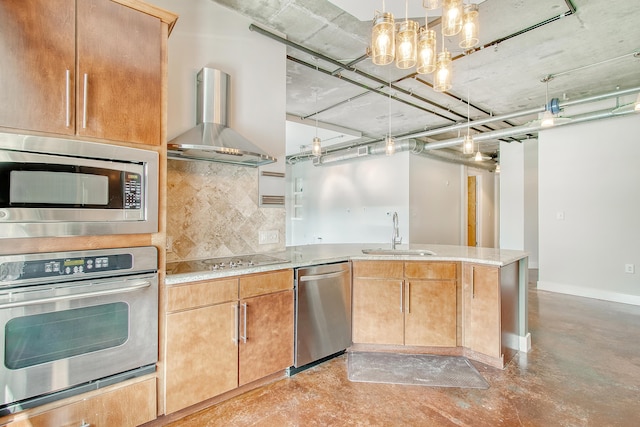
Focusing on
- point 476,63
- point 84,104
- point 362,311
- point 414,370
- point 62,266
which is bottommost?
point 414,370

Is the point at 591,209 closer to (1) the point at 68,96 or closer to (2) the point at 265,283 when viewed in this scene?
(2) the point at 265,283

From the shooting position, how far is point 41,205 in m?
1.44

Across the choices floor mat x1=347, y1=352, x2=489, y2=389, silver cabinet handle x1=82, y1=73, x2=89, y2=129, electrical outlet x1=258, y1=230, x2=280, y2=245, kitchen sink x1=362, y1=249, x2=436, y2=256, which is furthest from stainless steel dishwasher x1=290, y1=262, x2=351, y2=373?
silver cabinet handle x1=82, y1=73, x2=89, y2=129

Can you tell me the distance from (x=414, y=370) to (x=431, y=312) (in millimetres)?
525

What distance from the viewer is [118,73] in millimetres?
1653

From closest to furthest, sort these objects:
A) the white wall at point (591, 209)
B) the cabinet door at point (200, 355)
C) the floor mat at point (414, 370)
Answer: the cabinet door at point (200, 355), the floor mat at point (414, 370), the white wall at point (591, 209)

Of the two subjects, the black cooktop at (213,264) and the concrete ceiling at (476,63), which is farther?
the concrete ceiling at (476,63)

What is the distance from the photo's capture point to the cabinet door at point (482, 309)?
2525mm

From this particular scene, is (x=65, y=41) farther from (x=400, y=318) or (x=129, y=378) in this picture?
(x=400, y=318)

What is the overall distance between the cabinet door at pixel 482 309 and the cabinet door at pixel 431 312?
0.12m

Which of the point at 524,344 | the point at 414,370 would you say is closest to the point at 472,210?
the point at 524,344

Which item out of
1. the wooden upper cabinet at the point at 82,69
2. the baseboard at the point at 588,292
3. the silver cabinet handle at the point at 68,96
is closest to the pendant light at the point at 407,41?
the wooden upper cabinet at the point at 82,69

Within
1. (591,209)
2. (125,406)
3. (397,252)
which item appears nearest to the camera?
(125,406)

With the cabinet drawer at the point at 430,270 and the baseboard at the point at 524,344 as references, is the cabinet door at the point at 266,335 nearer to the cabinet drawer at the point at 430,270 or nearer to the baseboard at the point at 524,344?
the cabinet drawer at the point at 430,270
